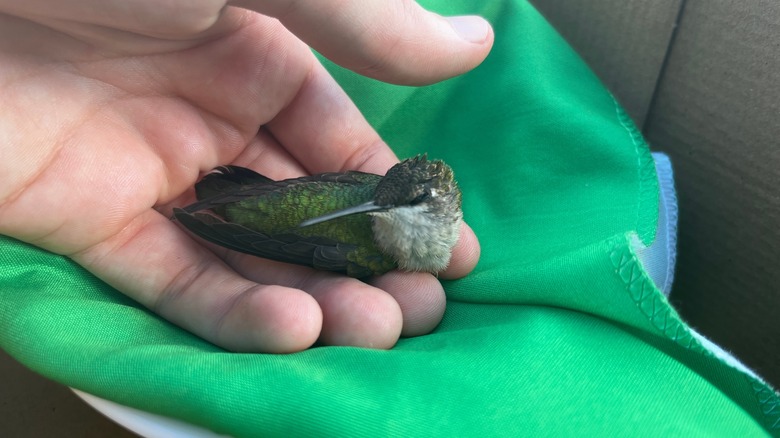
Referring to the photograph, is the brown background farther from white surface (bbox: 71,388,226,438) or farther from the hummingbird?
white surface (bbox: 71,388,226,438)

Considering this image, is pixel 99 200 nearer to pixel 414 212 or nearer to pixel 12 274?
pixel 12 274

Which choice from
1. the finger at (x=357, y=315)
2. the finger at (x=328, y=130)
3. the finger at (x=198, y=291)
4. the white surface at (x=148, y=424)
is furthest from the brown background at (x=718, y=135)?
the white surface at (x=148, y=424)

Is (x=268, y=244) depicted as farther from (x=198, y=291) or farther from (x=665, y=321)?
(x=665, y=321)

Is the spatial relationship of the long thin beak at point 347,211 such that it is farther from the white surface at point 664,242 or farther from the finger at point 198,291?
the white surface at point 664,242

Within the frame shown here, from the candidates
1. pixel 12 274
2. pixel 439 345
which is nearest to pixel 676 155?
pixel 439 345

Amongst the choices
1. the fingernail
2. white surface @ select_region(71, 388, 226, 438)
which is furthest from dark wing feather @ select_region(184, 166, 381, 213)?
white surface @ select_region(71, 388, 226, 438)

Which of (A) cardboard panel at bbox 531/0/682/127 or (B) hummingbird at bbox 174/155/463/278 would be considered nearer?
(B) hummingbird at bbox 174/155/463/278
